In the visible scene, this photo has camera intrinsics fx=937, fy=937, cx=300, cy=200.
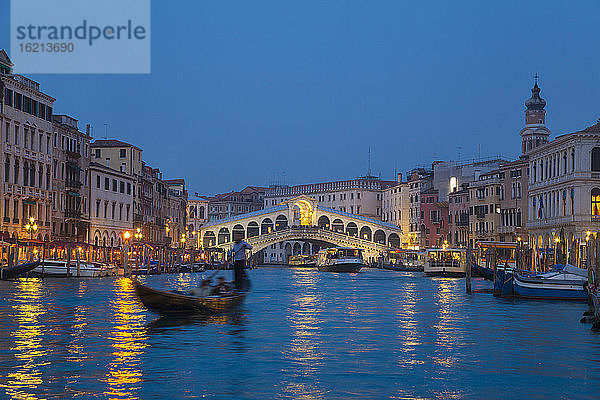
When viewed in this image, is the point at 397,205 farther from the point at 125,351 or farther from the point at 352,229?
the point at 125,351

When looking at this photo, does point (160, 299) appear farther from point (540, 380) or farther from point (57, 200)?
point (57, 200)

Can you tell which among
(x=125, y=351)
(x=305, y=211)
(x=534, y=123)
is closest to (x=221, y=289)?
(x=125, y=351)

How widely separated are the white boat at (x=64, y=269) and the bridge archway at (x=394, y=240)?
49468 mm

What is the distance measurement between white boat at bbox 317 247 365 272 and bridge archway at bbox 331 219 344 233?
65.3ft

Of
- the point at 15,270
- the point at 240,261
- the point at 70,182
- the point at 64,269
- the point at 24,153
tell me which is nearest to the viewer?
the point at 240,261

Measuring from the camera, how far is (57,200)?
46125mm

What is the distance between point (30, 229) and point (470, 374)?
3252 cm

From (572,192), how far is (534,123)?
1220 inches

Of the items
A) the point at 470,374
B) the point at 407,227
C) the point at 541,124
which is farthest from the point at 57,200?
the point at 407,227

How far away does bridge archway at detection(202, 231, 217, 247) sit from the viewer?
3479 inches

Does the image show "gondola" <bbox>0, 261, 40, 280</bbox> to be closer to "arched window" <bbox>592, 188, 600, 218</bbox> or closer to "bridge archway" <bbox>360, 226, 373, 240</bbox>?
"arched window" <bbox>592, 188, 600, 218</bbox>

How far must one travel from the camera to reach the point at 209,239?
88.6 meters

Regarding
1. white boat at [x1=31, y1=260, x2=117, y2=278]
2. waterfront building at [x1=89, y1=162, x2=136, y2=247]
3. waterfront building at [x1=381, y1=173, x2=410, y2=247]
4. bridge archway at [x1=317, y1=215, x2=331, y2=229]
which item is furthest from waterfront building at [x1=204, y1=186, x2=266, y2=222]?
white boat at [x1=31, y1=260, x2=117, y2=278]

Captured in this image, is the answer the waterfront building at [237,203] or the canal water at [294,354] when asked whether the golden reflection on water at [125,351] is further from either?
the waterfront building at [237,203]
